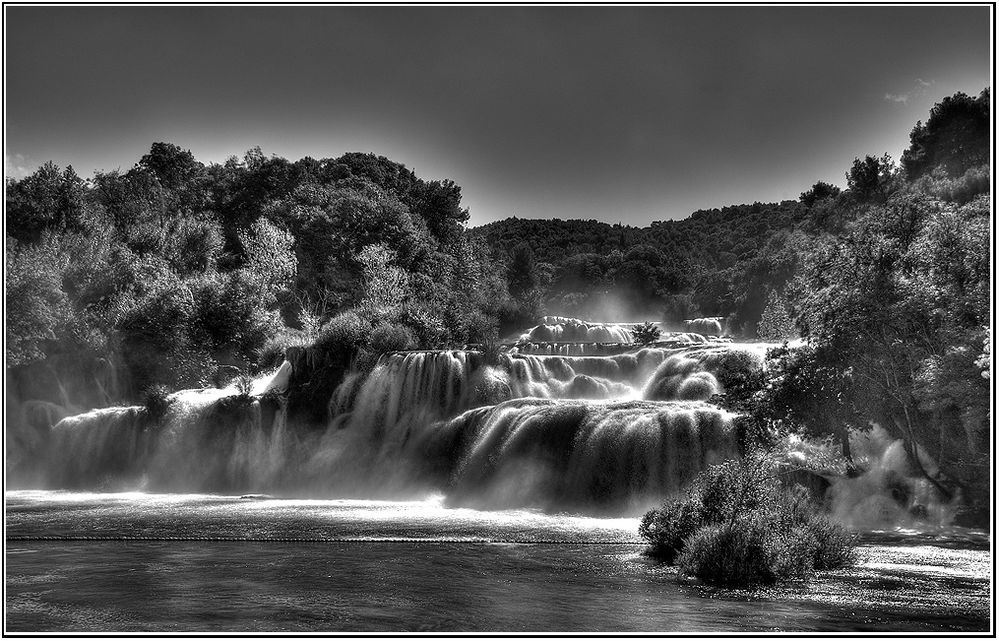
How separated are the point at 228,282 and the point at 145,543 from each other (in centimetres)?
2755

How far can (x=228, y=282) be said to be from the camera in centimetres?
4469

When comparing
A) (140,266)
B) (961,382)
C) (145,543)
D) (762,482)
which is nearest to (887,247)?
(961,382)

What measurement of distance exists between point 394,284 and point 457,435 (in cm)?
2234

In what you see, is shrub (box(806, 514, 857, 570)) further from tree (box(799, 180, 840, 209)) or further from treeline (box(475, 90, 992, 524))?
tree (box(799, 180, 840, 209))

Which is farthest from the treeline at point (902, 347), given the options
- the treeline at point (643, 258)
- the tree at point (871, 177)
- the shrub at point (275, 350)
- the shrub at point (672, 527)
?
the treeline at point (643, 258)

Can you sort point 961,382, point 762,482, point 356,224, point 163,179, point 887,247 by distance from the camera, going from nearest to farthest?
point 762,482
point 961,382
point 887,247
point 356,224
point 163,179

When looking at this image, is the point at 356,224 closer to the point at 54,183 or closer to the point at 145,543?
the point at 54,183

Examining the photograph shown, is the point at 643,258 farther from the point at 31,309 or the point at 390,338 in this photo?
the point at 31,309

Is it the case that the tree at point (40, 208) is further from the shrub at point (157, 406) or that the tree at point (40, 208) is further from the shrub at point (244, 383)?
the shrub at point (157, 406)

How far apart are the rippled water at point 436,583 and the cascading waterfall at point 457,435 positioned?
9.75 feet

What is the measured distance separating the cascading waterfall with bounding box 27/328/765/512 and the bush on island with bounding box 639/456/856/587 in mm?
7012

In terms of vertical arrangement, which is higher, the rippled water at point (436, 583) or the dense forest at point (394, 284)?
the dense forest at point (394, 284)

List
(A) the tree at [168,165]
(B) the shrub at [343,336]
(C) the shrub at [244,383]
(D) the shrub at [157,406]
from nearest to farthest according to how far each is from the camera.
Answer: (D) the shrub at [157,406] → (B) the shrub at [343,336] → (C) the shrub at [244,383] → (A) the tree at [168,165]

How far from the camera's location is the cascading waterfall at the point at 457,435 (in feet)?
78.7
